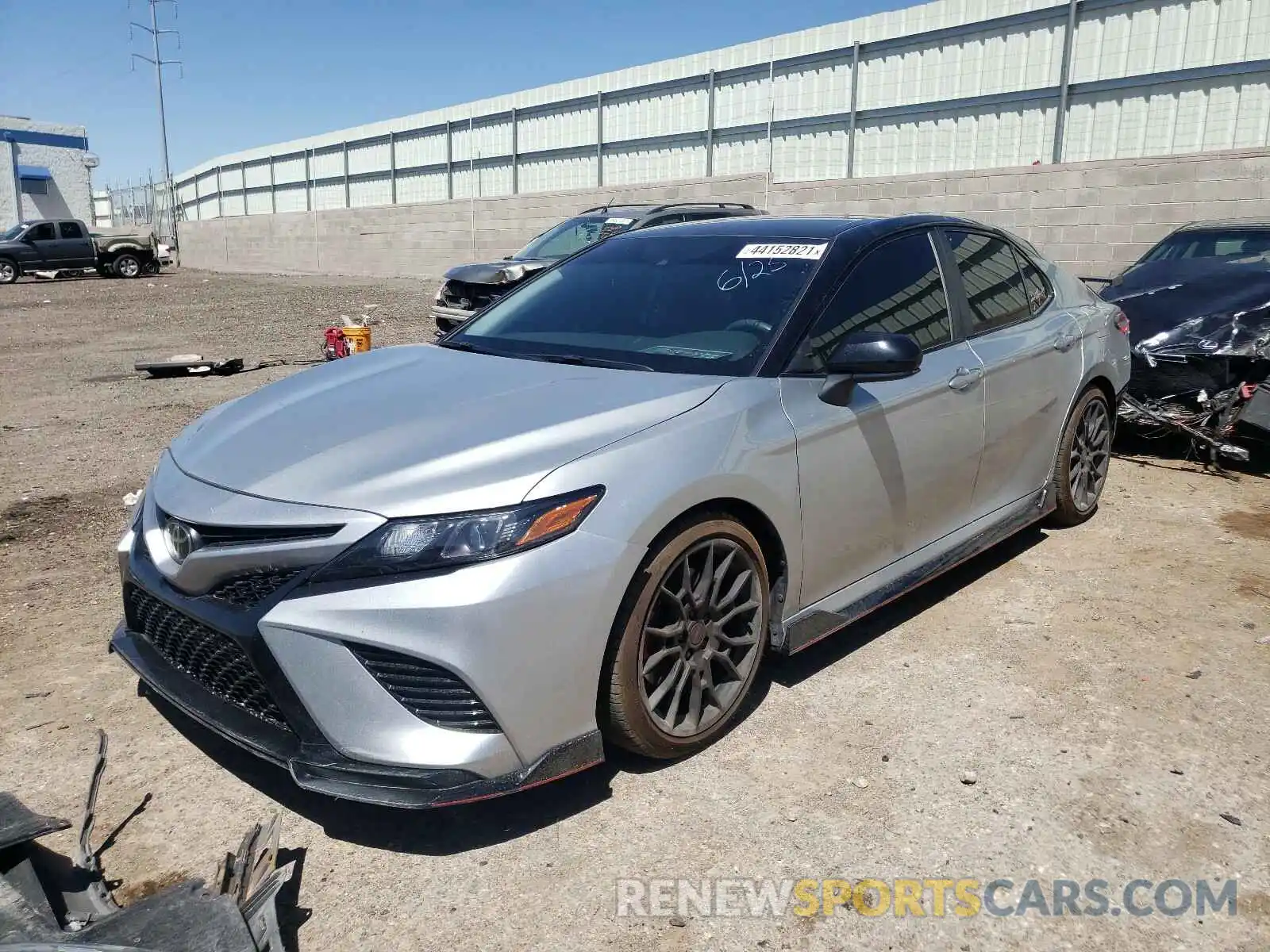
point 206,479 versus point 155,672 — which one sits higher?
point 206,479

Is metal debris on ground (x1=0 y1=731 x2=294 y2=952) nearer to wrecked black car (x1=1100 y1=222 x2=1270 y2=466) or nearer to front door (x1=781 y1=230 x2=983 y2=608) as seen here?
front door (x1=781 y1=230 x2=983 y2=608)

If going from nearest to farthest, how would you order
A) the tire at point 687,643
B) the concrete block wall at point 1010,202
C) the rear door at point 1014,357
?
1. the tire at point 687,643
2. the rear door at point 1014,357
3. the concrete block wall at point 1010,202

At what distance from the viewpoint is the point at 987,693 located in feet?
11.4

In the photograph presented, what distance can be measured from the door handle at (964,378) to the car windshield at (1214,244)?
14.6 feet

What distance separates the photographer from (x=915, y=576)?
3.75 m

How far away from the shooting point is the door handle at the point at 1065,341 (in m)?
4.61

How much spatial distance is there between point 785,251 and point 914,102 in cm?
1333

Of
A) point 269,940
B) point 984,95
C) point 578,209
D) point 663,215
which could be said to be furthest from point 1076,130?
point 269,940

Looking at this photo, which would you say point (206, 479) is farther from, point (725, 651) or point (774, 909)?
point (774, 909)

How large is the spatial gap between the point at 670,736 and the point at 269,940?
3.95 feet

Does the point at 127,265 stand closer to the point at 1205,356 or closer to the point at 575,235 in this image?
the point at 575,235

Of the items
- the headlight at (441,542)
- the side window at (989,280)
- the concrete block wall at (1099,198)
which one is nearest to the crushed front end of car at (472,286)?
the concrete block wall at (1099,198)

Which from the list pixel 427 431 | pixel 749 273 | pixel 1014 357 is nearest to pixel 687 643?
pixel 427 431

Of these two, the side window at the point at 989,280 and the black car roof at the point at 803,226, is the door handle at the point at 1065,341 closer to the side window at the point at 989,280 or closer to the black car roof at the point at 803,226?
the side window at the point at 989,280
